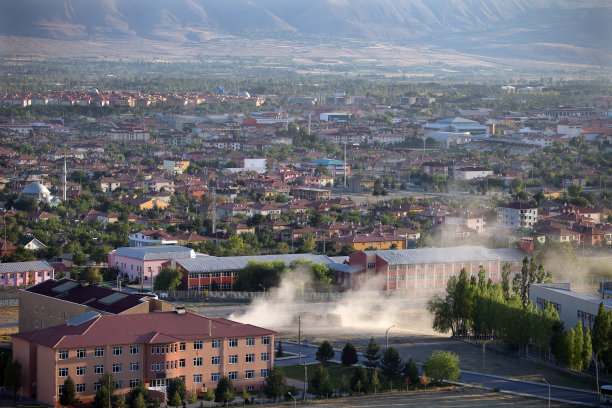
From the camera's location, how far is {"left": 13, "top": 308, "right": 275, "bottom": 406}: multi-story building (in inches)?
425

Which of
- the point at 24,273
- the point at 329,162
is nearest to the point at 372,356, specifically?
the point at 24,273

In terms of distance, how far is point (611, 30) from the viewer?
9825 cm

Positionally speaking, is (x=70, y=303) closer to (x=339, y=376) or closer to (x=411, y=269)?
(x=339, y=376)

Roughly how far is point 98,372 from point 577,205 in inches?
639

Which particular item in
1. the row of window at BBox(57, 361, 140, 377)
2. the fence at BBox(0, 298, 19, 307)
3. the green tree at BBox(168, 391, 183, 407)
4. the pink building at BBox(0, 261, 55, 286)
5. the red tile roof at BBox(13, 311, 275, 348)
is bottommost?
the fence at BBox(0, 298, 19, 307)

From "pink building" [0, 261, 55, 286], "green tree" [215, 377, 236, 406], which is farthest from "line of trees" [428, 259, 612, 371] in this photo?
"pink building" [0, 261, 55, 286]

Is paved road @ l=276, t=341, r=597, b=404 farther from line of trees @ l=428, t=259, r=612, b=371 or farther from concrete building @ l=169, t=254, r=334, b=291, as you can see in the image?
concrete building @ l=169, t=254, r=334, b=291

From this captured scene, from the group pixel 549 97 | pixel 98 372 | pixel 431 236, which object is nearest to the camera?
pixel 98 372

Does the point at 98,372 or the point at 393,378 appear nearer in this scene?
the point at 98,372

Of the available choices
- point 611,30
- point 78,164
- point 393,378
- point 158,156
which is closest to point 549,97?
point 158,156

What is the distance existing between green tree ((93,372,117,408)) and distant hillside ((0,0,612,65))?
89396 millimetres

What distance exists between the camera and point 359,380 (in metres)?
11.4

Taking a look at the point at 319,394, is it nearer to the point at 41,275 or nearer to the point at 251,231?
the point at 41,275

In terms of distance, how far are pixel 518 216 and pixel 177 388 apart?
543 inches
